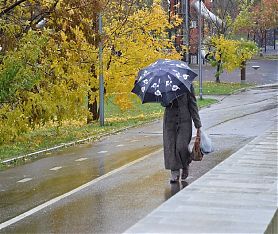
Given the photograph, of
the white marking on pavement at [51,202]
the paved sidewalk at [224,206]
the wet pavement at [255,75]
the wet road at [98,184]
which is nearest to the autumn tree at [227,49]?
the wet pavement at [255,75]

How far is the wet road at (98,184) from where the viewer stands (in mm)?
8094

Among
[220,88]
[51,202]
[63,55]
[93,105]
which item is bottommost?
[51,202]

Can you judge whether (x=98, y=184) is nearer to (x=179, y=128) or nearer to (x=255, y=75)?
(x=179, y=128)

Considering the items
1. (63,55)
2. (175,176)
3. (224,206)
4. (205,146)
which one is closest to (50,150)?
(63,55)

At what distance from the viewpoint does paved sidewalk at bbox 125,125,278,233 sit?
5360mm

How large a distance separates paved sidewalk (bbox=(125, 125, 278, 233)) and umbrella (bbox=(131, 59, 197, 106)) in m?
1.28

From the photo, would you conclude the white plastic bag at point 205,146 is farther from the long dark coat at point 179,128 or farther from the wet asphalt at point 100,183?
the wet asphalt at point 100,183

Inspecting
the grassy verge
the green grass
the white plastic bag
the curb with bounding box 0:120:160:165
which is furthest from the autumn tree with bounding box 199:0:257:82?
the white plastic bag

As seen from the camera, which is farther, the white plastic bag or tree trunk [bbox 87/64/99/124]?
tree trunk [bbox 87/64/99/124]

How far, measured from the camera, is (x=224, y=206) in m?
6.30

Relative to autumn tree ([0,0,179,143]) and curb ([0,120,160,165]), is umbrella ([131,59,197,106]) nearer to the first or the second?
autumn tree ([0,0,179,143])

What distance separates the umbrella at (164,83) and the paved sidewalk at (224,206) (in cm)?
128

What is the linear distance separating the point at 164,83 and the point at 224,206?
12.6 ft

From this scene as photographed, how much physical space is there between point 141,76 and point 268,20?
55831 mm
